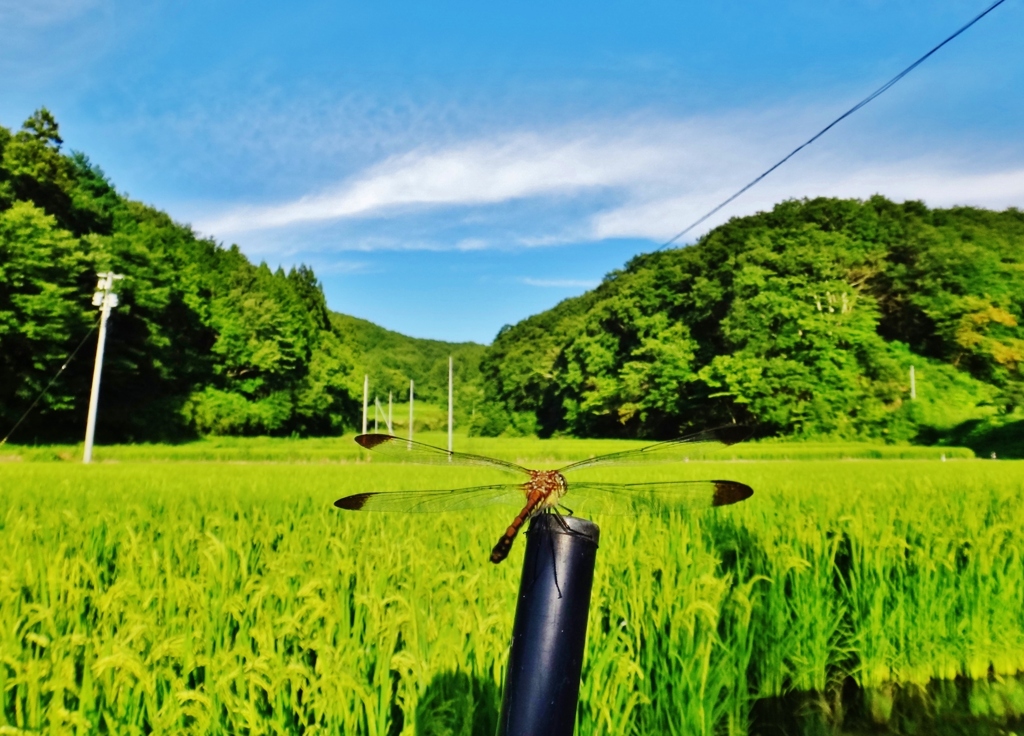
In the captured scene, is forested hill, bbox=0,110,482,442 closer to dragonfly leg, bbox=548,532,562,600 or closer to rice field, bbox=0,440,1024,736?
rice field, bbox=0,440,1024,736

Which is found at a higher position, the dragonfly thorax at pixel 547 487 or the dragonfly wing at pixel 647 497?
the dragonfly thorax at pixel 547 487

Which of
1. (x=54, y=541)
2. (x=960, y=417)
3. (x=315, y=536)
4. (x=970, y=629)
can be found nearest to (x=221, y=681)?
(x=315, y=536)

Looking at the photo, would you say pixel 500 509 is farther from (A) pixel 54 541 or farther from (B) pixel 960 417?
(B) pixel 960 417

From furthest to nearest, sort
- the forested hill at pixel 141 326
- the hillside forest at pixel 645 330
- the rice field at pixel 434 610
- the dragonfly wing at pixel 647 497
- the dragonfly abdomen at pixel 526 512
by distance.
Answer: the hillside forest at pixel 645 330
the forested hill at pixel 141 326
the rice field at pixel 434 610
the dragonfly wing at pixel 647 497
the dragonfly abdomen at pixel 526 512

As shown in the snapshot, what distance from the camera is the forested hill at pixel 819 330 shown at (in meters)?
34.9

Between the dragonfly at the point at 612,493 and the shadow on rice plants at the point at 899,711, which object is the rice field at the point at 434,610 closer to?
the shadow on rice plants at the point at 899,711

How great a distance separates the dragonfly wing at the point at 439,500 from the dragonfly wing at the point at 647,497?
147 millimetres

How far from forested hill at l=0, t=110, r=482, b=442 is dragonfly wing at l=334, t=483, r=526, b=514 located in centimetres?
2737

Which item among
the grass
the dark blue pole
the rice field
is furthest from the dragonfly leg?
the grass

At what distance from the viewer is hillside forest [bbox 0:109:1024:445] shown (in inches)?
1027

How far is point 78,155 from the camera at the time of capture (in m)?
33.8

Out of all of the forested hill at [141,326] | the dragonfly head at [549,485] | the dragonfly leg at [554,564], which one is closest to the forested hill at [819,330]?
the forested hill at [141,326]

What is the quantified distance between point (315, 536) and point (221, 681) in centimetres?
195

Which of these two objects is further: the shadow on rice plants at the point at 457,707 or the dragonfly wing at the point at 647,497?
the shadow on rice plants at the point at 457,707
